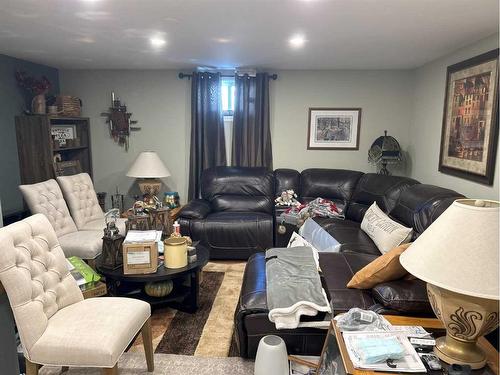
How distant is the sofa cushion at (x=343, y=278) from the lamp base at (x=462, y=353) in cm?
59

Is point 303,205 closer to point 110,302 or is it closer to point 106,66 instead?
point 110,302

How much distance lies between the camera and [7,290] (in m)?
1.60

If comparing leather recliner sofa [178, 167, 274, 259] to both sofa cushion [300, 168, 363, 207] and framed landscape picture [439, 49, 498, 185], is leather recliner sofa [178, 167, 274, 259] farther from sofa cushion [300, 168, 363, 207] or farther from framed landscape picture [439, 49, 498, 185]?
framed landscape picture [439, 49, 498, 185]

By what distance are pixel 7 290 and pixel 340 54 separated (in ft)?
11.2

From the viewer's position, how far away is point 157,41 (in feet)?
10.3

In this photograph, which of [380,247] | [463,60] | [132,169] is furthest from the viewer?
[132,169]

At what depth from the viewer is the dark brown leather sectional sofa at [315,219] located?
1.99m

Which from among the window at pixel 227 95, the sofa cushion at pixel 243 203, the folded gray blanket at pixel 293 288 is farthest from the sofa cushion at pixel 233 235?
the window at pixel 227 95

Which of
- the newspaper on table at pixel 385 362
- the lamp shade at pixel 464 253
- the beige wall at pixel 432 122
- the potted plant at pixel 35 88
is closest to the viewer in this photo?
the lamp shade at pixel 464 253

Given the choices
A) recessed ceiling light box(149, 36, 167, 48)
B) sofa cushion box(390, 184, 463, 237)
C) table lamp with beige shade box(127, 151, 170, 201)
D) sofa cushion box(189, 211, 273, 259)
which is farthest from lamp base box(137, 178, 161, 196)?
sofa cushion box(390, 184, 463, 237)

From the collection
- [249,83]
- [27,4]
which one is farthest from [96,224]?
[249,83]

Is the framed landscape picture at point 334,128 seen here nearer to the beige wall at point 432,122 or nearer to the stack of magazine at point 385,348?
the beige wall at point 432,122

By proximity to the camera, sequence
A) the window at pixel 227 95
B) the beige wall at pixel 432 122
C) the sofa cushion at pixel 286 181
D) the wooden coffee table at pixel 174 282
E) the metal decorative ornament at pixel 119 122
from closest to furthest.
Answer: the wooden coffee table at pixel 174 282
the beige wall at pixel 432 122
the sofa cushion at pixel 286 181
the window at pixel 227 95
the metal decorative ornament at pixel 119 122

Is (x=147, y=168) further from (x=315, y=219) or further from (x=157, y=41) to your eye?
(x=315, y=219)
